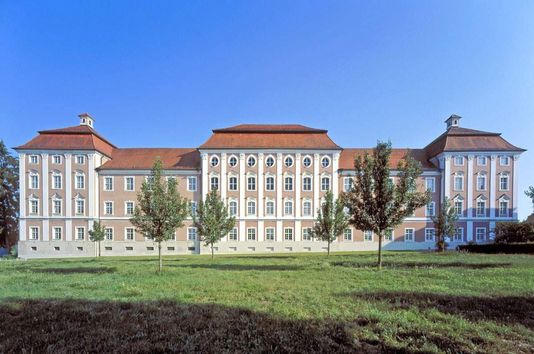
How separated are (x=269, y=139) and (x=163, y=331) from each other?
116 feet

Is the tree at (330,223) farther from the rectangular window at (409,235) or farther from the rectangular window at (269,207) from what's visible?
the rectangular window at (409,235)

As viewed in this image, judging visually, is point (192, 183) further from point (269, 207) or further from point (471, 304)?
point (471, 304)

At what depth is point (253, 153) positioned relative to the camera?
39.4m

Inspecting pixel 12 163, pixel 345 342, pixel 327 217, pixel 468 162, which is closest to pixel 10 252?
pixel 12 163

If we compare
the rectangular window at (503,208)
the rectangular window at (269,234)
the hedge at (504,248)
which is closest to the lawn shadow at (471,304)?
the hedge at (504,248)

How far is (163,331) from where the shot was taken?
5.64 m

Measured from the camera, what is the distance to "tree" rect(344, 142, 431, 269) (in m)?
15.8

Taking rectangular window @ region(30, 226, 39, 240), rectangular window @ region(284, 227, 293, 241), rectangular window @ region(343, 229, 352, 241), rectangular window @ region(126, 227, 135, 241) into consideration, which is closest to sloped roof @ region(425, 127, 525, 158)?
rectangular window @ region(343, 229, 352, 241)

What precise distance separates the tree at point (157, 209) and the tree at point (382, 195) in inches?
423

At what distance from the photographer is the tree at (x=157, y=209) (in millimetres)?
15766

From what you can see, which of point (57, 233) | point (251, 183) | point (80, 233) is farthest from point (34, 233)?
point (251, 183)

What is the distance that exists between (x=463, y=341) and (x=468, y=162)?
4380cm

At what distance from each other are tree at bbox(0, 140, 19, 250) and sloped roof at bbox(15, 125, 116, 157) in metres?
9.06

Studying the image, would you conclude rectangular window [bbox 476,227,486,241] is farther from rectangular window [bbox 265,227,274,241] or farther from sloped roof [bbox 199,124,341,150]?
rectangular window [bbox 265,227,274,241]
